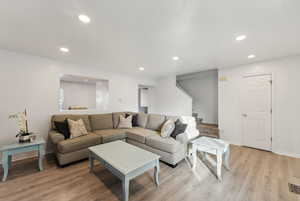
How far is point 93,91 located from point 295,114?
25.4 ft

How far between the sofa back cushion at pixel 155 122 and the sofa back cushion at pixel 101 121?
119cm

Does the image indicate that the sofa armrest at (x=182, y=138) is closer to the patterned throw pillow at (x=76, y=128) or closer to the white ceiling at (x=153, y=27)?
the white ceiling at (x=153, y=27)

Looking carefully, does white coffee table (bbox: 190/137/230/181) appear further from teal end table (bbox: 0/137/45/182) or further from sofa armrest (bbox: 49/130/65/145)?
teal end table (bbox: 0/137/45/182)

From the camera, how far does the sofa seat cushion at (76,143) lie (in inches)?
95.2

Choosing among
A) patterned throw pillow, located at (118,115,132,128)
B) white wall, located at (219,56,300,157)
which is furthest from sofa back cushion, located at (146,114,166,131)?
white wall, located at (219,56,300,157)

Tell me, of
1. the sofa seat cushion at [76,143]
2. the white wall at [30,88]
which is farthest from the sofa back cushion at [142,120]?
the white wall at [30,88]

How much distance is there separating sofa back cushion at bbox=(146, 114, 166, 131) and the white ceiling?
1769mm

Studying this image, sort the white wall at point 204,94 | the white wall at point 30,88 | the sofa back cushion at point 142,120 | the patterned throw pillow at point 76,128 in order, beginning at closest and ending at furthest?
the white wall at point 30,88, the patterned throw pillow at point 76,128, the sofa back cushion at point 142,120, the white wall at point 204,94

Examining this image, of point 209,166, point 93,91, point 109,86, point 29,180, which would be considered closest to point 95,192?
point 29,180

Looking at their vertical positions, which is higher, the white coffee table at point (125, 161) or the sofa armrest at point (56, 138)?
the sofa armrest at point (56, 138)

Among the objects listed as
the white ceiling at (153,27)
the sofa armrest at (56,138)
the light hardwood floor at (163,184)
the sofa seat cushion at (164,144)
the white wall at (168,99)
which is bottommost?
the light hardwood floor at (163,184)

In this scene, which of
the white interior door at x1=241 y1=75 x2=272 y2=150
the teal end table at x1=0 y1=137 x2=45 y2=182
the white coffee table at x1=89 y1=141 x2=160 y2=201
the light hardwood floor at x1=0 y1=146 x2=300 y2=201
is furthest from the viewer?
the white interior door at x1=241 y1=75 x2=272 y2=150

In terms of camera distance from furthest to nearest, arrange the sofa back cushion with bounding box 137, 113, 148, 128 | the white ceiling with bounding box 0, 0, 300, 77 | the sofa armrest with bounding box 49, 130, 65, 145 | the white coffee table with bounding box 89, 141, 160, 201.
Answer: the sofa back cushion with bounding box 137, 113, 148, 128 < the sofa armrest with bounding box 49, 130, 65, 145 < the white coffee table with bounding box 89, 141, 160, 201 < the white ceiling with bounding box 0, 0, 300, 77

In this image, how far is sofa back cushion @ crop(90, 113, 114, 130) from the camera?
11.7 feet
